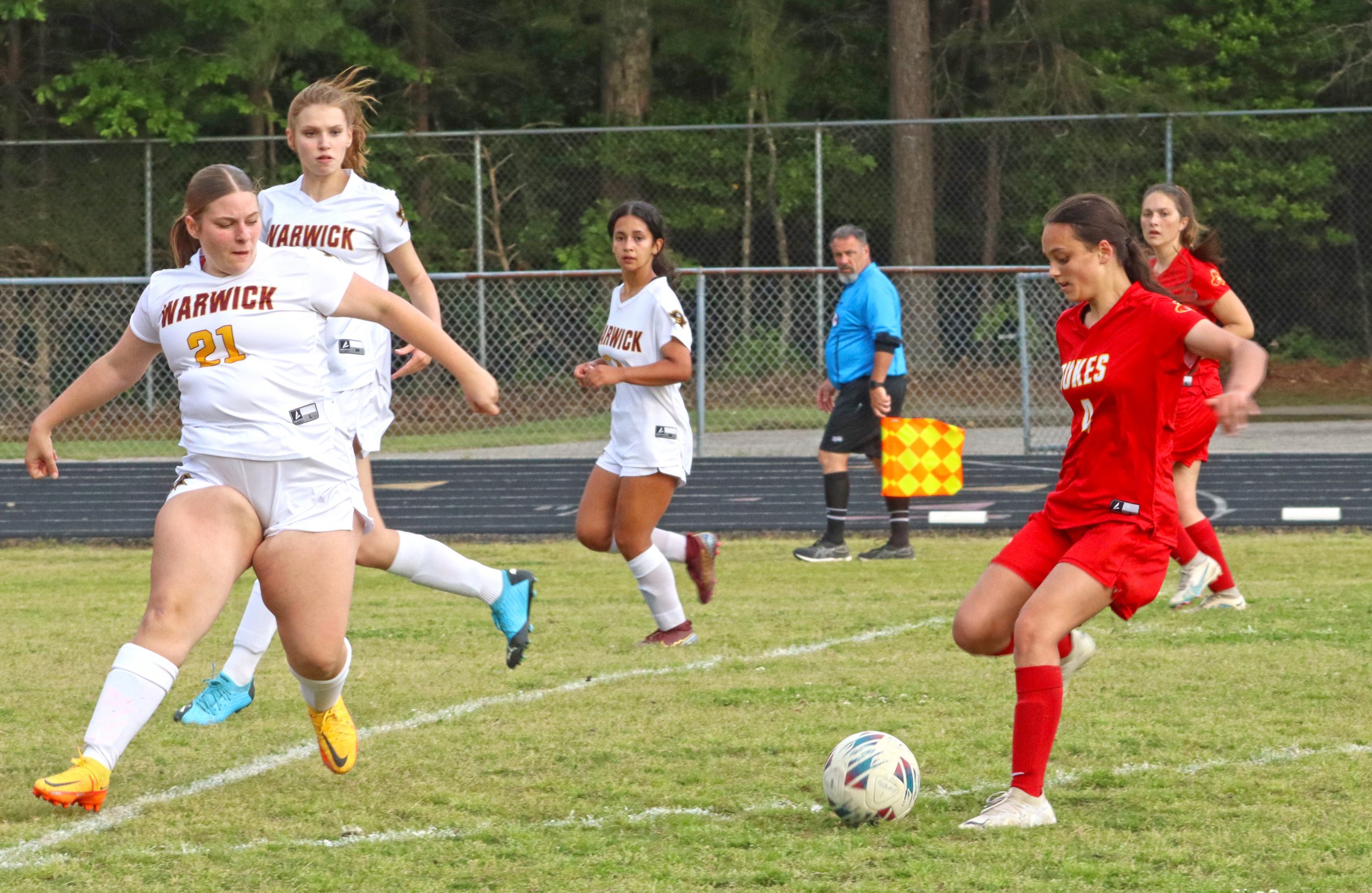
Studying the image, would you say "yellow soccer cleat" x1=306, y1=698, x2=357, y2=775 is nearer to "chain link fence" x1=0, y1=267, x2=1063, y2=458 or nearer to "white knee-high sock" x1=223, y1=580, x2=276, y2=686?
"white knee-high sock" x1=223, y1=580, x2=276, y2=686

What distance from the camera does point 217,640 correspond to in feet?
24.7

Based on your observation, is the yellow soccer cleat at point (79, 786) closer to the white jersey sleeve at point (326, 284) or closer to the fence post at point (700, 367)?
the white jersey sleeve at point (326, 284)

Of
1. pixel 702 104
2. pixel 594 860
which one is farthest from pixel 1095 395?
pixel 702 104

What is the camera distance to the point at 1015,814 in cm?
427

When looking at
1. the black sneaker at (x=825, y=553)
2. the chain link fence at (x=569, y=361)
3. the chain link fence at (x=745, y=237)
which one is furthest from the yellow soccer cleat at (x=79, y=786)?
the chain link fence at (x=745, y=237)

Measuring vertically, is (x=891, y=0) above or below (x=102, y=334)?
above

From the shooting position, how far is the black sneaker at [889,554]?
10.3 metres

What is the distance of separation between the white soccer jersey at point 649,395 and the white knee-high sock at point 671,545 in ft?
1.93

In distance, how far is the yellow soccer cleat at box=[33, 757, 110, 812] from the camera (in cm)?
414

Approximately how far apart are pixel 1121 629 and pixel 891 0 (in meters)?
19.2

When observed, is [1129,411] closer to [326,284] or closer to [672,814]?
[672,814]

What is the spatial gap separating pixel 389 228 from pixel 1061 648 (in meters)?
2.95

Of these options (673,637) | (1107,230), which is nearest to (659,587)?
(673,637)

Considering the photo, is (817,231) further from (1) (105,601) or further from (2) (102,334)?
(1) (105,601)
